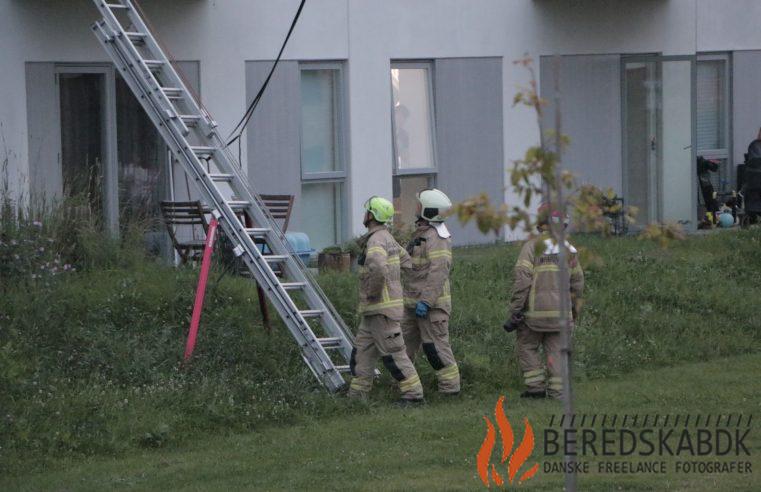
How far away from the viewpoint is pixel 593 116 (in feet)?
63.9

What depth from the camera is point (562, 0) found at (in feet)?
62.2

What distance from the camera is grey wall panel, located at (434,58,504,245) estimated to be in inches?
706

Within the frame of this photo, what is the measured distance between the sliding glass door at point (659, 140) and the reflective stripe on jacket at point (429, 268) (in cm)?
936

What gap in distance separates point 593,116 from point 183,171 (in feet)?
23.2

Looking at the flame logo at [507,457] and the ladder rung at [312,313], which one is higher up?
the ladder rung at [312,313]

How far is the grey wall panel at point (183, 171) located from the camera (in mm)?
15455

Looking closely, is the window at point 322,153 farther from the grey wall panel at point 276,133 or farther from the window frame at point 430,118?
the window frame at point 430,118

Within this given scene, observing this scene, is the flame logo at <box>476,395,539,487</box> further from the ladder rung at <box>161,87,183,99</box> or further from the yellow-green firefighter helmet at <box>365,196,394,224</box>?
the ladder rung at <box>161,87,183,99</box>

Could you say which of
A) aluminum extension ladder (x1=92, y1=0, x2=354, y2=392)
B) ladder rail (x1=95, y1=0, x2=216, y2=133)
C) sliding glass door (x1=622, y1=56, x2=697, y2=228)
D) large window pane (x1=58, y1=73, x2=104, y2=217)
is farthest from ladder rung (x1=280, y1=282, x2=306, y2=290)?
sliding glass door (x1=622, y1=56, x2=697, y2=228)

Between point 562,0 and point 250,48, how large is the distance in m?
5.38

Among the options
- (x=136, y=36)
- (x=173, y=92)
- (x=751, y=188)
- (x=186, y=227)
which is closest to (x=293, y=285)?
(x=173, y=92)

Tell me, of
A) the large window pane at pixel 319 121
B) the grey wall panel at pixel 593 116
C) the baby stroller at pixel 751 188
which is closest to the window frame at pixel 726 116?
the baby stroller at pixel 751 188

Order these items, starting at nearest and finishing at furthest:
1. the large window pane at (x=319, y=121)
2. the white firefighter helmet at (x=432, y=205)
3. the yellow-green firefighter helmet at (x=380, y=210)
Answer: the yellow-green firefighter helmet at (x=380, y=210) < the white firefighter helmet at (x=432, y=205) < the large window pane at (x=319, y=121)

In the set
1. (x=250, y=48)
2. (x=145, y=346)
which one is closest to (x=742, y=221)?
(x=250, y=48)
